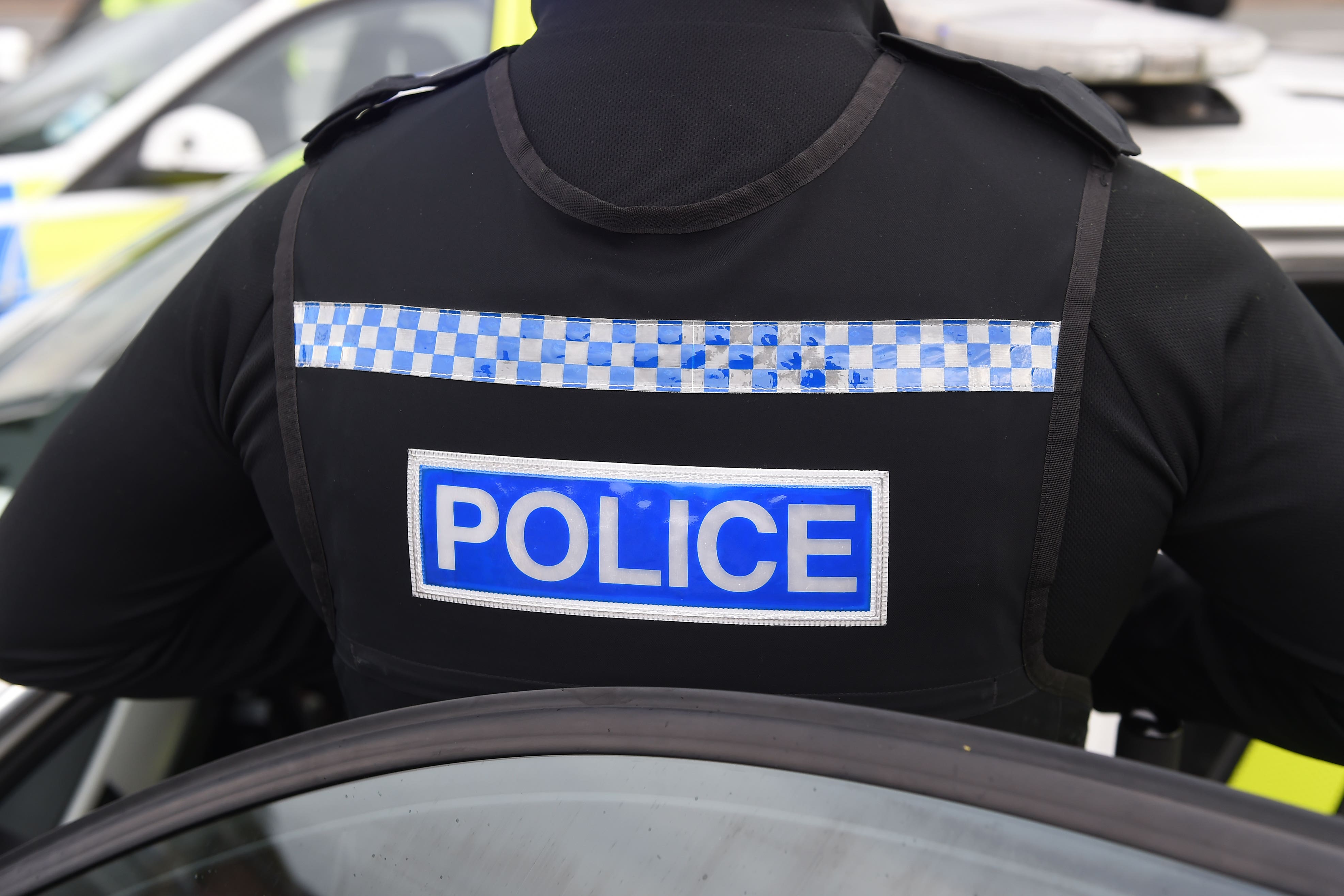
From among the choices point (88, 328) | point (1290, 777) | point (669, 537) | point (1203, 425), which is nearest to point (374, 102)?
point (669, 537)

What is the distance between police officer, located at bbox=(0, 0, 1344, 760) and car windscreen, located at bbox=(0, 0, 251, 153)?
2.70 meters

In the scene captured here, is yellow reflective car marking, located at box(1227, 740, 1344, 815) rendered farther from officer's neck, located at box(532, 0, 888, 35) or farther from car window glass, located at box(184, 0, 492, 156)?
car window glass, located at box(184, 0, 492, 156)

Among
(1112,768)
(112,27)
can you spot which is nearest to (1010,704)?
(1112,768)

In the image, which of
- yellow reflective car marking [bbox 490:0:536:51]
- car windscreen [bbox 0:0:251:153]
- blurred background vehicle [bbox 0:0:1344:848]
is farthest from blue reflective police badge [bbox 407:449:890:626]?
car windscreen [bbox 0:0:251:153]

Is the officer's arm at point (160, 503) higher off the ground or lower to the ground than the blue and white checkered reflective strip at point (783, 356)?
lower

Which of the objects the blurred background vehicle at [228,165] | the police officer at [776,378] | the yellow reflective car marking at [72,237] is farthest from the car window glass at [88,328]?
the police officer at [776,378]

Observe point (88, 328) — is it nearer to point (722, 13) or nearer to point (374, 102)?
point (374, 102)

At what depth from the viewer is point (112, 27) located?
372 centimetres

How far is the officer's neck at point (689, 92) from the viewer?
91 cm

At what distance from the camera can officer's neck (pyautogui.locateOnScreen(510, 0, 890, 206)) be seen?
91cm

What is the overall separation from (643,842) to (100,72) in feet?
11.2

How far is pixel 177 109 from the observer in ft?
10.7

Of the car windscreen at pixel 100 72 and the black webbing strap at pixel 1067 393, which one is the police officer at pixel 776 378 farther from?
the car windscreen at pixel 100 72

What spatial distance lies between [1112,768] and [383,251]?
70 cm
